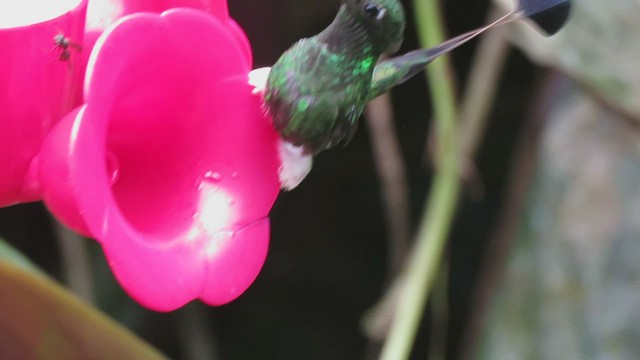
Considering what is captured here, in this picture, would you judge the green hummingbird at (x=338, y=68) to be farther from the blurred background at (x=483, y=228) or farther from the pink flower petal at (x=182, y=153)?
the blurred background at (x=483, y=228)

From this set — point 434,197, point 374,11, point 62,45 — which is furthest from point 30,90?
point 434,197

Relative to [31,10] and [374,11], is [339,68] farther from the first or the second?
[31,10]

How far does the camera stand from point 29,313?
0.44m

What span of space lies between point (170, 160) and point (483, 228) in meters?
0.85

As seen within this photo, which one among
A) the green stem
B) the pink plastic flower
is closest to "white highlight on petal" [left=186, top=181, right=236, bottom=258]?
the pink plastic flower

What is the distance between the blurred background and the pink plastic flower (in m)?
0.44

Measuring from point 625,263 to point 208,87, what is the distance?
573 millimetres

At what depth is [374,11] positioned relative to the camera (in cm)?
29

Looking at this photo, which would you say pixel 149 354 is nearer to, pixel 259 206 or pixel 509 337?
pixel 259 206

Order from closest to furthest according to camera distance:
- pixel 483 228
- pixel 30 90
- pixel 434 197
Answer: pixel 30 90
pixel 434 197
pixel 483 228

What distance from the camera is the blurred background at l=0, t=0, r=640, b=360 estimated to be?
75cm

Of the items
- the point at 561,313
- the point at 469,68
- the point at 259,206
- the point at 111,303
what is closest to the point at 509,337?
the point at 561,313

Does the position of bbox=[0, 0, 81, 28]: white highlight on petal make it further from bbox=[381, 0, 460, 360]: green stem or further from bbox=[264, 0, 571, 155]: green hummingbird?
bbox=[381, 0, 460, 360]: green stem

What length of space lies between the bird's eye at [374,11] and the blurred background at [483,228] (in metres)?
0.49
